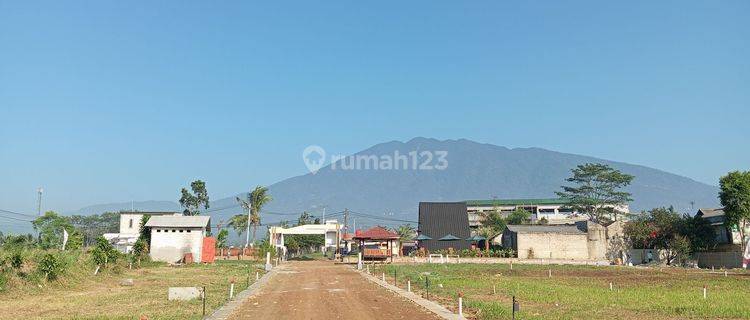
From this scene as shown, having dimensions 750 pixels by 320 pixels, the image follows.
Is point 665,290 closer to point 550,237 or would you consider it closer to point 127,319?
point 127,319

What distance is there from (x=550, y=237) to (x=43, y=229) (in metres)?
74.9

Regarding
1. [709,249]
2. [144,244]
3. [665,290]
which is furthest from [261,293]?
[709,249]

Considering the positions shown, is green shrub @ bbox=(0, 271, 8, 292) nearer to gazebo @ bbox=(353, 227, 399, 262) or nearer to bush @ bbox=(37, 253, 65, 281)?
bush @ bbox=(37, 253, 65, 281)

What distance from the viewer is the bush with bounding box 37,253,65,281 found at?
30.1 m

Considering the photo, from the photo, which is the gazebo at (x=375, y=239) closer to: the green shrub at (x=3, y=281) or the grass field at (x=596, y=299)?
the grass field at (x=596, y=299)

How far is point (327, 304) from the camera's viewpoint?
24.5 m

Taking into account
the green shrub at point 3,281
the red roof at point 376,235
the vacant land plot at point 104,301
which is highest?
the red roof at point 376,235

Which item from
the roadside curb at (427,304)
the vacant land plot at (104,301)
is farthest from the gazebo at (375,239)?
the roadside curb at (427,304)

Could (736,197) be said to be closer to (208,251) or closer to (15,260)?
(208,251)

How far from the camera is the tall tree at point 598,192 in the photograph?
129 m

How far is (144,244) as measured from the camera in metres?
58.7

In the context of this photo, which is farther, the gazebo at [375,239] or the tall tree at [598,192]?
the tall tree at [598,192]

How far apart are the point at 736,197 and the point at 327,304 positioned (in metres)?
54.3

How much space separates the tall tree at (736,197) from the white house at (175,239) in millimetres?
56533
